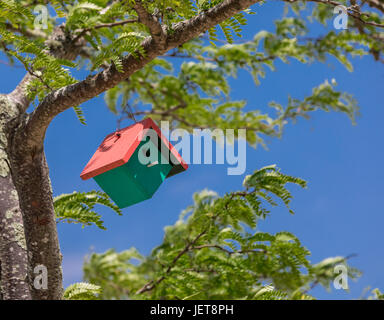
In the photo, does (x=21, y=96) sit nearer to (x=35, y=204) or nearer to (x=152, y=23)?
(x=35, y=204)

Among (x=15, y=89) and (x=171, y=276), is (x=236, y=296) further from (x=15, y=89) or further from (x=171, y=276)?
(x=15, y=89)

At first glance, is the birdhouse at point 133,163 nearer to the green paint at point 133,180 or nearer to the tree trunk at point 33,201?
the green paint at point 133,180

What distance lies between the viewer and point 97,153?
191 centimetres

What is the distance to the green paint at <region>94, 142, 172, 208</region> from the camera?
1.86m

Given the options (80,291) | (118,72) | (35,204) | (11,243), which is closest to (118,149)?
(118,72)

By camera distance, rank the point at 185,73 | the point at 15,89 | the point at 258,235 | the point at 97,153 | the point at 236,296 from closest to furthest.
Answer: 1. the point at 97,153
2. the point at 15,89
3. the point at 258,235
4. the point at 236,296
5. the point at 185,73

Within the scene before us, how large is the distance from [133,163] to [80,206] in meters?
0.60

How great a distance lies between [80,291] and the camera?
2.08m

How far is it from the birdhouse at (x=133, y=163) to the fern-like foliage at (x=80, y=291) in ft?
1.46

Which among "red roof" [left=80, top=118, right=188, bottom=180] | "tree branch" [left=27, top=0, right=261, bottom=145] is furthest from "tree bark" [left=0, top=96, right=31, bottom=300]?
"red roof" [left=80, top=118, right=188, bottom=180]
